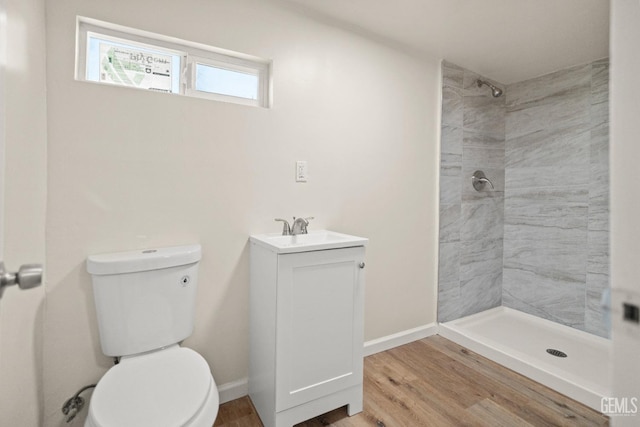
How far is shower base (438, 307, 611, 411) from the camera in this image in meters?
1.71

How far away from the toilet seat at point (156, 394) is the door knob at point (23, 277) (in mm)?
531

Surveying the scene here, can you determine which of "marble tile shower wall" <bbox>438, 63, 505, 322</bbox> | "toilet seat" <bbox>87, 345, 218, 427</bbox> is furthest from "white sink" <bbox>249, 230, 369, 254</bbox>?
"marble tile shower wall" <bbox>438, 63, 505, 322</bbox>

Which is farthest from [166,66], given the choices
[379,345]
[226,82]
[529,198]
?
[529,198]

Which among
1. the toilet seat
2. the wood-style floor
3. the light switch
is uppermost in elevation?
the light switch

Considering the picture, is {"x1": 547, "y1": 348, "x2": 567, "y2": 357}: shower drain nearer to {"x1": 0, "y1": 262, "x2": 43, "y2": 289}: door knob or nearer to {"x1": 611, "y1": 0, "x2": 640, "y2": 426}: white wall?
{"x1": 611, "y1": 0, "x2": 640, "y2": 426}: white wall

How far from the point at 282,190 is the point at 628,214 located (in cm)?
145

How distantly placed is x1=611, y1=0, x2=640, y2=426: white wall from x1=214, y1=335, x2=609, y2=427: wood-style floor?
3.99ft

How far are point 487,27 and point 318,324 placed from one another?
6.83 feet

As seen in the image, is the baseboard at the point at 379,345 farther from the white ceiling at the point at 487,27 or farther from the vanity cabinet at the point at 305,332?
the white ceiling at the point at 487,27

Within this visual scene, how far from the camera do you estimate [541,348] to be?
224cm

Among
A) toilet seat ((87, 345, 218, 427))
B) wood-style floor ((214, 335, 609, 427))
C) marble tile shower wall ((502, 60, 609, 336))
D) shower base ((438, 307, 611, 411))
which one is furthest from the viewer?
marble tile shower wall ((502, 60, 609, 336))

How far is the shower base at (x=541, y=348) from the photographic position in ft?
5.61

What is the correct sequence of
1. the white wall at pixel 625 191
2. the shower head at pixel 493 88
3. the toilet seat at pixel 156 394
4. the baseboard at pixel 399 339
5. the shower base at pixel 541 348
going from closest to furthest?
1. the white wall at pixel 625 191
2. the toilet seat at pixel 156 394
3. the shower base at pixel 541 348
4. the baseboard at pixel 399 339
5. the shower head at pixel 493 88

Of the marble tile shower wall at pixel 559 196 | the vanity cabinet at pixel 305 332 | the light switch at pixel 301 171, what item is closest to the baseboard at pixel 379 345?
the vanity cabinet at pixel 305 332
